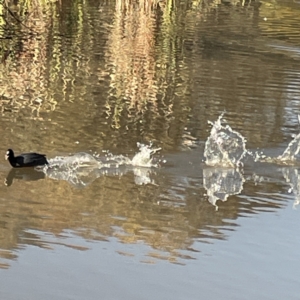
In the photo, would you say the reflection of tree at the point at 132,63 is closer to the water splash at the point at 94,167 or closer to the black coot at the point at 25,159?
the water splash at the point at 94,167

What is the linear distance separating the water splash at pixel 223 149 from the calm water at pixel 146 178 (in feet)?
0.52

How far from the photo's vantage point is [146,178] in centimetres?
979

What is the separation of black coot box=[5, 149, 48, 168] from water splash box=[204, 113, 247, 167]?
2.03 m

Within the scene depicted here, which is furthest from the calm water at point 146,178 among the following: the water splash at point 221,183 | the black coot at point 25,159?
the black coot at point 25,159

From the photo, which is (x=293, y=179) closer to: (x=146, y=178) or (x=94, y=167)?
(x=146, y=178)

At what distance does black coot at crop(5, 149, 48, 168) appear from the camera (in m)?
9.58

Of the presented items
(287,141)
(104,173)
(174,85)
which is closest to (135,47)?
(174,85)

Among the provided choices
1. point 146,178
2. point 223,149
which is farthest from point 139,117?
point 146,178

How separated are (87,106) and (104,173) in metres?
3.48

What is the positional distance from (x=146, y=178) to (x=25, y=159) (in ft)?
4.31

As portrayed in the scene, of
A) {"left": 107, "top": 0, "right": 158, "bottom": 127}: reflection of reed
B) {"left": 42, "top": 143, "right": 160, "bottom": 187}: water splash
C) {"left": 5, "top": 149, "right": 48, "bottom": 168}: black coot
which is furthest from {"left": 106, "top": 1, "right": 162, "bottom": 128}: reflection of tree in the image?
{"left": 5, "top": 149, "right": 48, "bottom": 168}: black coot

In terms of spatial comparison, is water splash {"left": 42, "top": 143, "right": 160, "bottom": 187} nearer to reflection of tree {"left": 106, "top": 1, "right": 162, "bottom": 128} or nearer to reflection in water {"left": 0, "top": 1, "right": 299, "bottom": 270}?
reflection in water {"left": 0, "top": 1, "right": 299, "bottom": 270}

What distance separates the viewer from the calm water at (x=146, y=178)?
697 cm

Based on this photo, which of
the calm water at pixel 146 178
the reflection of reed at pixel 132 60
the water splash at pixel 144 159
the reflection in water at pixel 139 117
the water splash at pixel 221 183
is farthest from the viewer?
the reflection of reed at pixel 132 60
